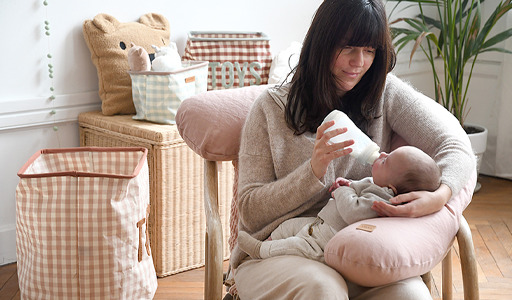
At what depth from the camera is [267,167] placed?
167cm

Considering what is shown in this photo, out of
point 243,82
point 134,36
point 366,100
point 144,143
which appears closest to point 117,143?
point 144,143

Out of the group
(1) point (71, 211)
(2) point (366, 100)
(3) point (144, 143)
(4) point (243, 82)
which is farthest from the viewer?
(4) point (243, 82)

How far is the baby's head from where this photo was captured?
58.9 inches

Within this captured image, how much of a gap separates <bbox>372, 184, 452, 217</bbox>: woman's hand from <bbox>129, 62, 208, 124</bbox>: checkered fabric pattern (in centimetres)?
123

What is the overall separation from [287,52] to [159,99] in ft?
2.30

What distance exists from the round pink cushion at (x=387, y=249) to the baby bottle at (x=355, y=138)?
194 mm

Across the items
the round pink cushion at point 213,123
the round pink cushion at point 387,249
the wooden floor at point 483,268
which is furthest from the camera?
the wooden floor at point 483,268

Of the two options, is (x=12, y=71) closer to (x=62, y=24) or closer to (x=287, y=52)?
(x=62, y=24)

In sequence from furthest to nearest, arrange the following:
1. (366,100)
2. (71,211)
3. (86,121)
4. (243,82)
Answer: (243,82), (86,121), (71,211), (366,100)

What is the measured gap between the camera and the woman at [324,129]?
5.04 ft

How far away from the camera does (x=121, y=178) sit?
6.48ft

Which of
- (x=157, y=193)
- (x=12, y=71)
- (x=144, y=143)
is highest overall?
(x=12, y=71)

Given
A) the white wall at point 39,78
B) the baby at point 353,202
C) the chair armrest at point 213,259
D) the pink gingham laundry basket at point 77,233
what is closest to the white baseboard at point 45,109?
the white wall at point 39,78

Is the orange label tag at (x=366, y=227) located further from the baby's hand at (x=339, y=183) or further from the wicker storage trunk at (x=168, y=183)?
the wicker storage trunk at (x=168, y=183)
